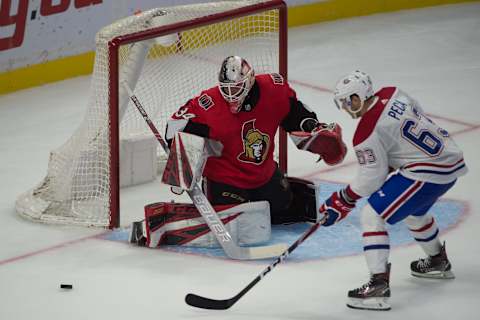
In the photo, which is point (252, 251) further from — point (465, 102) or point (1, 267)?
point (465, 102)

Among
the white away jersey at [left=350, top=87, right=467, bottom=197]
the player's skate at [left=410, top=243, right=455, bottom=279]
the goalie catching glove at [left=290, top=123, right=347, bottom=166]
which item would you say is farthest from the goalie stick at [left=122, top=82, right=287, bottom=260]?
the white away jersey at [left=350, top=87, right=467, bottom=197]

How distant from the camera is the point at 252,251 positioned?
617cm

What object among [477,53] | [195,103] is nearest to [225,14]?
[195,103]

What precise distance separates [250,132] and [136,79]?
959mm

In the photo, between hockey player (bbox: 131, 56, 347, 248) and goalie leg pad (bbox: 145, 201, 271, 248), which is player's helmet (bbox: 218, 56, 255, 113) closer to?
hockey player (bbox: 131, 56, 347, 248)

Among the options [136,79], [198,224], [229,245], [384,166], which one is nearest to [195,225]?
[198,224]

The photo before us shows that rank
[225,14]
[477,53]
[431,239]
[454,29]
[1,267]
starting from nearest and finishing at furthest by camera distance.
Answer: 1. [431,239]
2. [1,267]
3. [225,14]
4. [477,53]
5. [454,29]

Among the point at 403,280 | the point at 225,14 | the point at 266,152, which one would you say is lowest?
the point at 403,280

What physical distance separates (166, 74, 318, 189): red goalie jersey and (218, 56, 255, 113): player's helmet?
122 millimetres

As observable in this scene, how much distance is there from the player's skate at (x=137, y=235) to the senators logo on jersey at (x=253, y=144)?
0.58m

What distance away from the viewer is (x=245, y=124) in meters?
6.30

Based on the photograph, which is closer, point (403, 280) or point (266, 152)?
point (403, 280)

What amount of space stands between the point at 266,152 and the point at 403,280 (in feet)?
3.17

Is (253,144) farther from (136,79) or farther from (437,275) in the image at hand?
(437,275)
